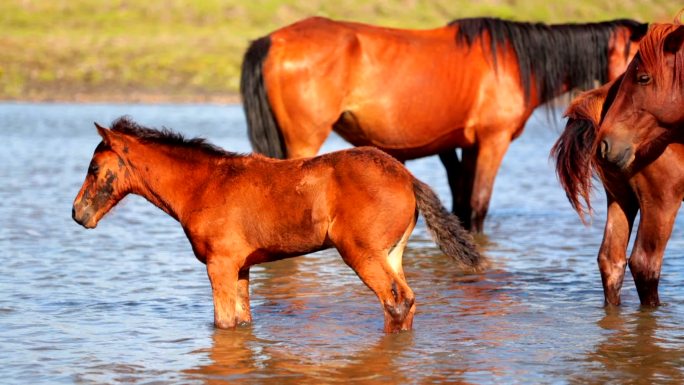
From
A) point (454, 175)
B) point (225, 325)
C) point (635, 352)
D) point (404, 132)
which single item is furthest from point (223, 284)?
point (454, 175)

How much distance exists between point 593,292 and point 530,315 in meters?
0.90

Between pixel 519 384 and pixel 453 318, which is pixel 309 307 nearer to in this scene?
pixel 453 318

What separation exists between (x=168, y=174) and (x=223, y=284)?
739 mm

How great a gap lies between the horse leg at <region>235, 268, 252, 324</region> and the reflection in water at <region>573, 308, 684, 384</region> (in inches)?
74.4

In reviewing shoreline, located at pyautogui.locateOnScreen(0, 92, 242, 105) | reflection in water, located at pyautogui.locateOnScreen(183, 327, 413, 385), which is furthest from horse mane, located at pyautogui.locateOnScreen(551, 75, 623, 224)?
shoreline, located at pyautogui.locateOnScreen(0, 92, 242, 105)

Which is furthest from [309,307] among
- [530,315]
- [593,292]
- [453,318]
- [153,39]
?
[153,39]

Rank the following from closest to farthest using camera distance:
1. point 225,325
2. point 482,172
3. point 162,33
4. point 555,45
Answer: point 225,325
point 482,172
point 555,45
point 162,33

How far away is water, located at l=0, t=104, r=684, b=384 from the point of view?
535 cm

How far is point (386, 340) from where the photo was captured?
586 cm

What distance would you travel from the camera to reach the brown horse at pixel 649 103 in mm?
5648

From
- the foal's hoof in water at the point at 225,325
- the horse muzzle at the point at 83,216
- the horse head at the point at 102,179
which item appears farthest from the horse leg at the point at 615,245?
the horse muzzle at the point at 83,216

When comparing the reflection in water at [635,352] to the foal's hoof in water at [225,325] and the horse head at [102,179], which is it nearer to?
the foal's hoof in water at [225,325]

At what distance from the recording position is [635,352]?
Answer: 224 inches

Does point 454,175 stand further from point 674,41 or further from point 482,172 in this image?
point 674,41
